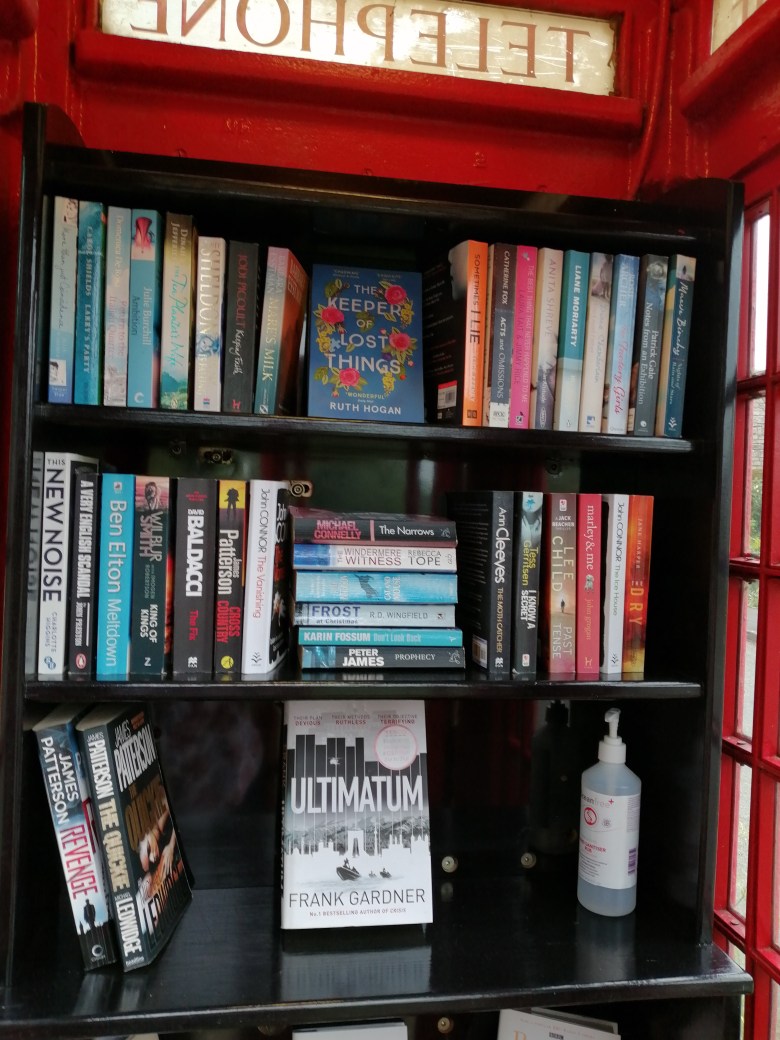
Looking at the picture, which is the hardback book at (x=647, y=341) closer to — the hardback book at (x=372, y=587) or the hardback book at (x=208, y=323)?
the hardback book at (x=372, y=587)

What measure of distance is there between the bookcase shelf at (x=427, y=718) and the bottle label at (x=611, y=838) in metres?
0.07

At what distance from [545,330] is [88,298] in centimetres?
68

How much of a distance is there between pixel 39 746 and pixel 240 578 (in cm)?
36

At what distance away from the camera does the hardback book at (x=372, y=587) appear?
1.08m

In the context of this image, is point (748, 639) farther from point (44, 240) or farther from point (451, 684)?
point (44, 240)

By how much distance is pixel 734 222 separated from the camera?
1.11 m

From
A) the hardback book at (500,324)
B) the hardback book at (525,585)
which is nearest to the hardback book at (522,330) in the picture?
the hardback book at (500,324)

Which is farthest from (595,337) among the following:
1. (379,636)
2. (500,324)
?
(379,636)

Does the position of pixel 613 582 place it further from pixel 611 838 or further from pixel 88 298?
pixel 88 298

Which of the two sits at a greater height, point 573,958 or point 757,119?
point 757,119

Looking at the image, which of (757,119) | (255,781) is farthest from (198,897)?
(757,119)

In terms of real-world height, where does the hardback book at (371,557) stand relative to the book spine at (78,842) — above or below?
above

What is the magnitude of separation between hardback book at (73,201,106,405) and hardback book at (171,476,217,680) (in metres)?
0.19

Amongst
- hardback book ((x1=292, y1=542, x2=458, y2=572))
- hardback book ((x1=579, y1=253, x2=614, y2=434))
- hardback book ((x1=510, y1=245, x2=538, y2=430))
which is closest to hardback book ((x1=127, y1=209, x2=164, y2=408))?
hardback book ((x1=292, y1=542, x2=458, y2=572))
